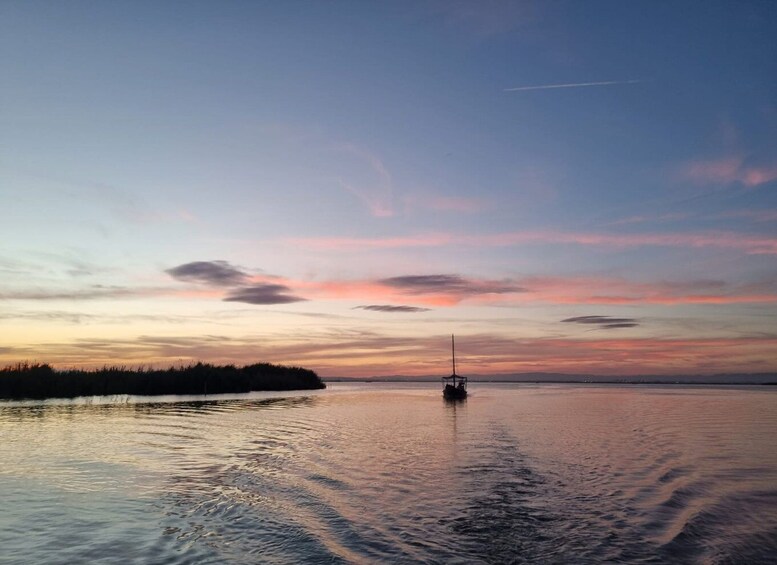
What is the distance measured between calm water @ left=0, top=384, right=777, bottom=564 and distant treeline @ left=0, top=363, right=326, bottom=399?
118 feet

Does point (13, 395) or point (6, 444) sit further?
point (13, 395)

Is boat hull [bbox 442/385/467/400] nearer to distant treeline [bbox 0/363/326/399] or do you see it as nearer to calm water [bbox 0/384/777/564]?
distant treeline [bbox 0/363/326/399]

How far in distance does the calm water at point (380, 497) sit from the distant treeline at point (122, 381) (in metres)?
36.0

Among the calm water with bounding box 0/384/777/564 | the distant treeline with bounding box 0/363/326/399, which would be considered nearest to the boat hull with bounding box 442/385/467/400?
the distant treeline with bounding box 0/363/326/399

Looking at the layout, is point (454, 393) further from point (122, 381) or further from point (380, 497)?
point (380, 497)

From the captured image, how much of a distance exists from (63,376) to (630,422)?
6702cm

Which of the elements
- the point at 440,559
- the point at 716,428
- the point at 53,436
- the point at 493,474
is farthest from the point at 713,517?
the point at 53,436

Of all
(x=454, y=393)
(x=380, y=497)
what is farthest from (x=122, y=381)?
(x=380, y=497)

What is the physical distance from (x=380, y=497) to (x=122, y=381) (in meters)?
70.8

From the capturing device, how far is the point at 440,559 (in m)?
11.9

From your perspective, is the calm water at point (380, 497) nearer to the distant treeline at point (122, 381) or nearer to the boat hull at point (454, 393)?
the distant treeline at point (122, 381)

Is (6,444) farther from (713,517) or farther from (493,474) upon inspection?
(713,517)

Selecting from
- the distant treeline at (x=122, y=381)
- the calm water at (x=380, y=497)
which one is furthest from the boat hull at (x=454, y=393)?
the calm water at (x=380, y=497)

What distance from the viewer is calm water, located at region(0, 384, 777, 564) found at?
41.5ft
